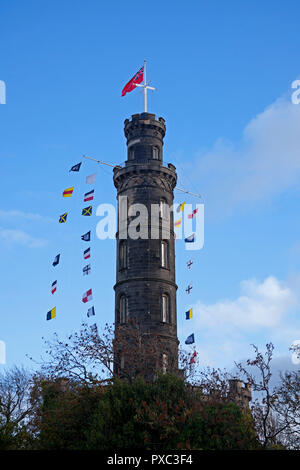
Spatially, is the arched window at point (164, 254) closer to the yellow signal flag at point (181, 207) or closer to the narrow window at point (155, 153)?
the yellow signal flag at point (181, 207)

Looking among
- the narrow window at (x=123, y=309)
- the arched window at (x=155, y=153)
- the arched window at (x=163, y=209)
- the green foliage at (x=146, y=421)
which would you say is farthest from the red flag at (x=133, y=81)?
the green foliage at (x=146, y=421)

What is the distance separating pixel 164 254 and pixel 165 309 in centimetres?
457

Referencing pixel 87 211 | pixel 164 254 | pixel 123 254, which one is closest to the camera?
pixel 87 211

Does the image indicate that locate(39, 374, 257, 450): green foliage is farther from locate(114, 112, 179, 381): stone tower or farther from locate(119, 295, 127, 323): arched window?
locate(119, 295, 127, 323): arched window

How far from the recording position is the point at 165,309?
143 feet

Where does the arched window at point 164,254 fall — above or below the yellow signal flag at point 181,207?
below

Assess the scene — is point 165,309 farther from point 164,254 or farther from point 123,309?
point 164,254

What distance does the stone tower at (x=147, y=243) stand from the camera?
42406 mm

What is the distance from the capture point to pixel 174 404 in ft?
76.9

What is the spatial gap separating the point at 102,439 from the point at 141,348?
37.0 feet

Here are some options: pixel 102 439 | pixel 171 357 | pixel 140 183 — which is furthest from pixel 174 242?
pixel 102 439

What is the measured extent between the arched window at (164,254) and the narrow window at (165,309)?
2.46 meters

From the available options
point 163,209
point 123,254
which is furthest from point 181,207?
point 123,254
